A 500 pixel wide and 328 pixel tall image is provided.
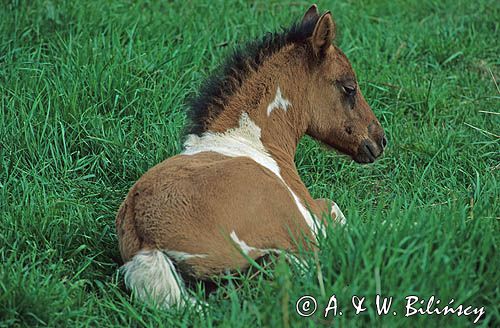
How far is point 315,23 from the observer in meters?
4.84

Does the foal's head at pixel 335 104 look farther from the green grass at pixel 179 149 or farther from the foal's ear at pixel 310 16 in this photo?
the green grass at pixel 179 149

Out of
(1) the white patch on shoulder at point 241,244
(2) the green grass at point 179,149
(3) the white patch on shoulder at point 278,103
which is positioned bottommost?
(2) the green grass at point 179,149

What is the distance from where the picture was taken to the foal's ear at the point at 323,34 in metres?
4.68

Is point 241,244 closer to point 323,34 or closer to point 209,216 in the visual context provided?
point 209,216

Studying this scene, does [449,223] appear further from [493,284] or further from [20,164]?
[20,164]

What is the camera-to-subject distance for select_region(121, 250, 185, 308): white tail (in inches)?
146

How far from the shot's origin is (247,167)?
4.07 meters

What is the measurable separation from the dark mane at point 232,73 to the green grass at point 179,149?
0.67 meters

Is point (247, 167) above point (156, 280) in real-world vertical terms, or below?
above

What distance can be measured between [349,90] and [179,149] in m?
1.01

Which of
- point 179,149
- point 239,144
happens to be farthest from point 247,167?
point 179,149

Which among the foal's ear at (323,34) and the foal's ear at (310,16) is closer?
the foal's ear at (323,34)

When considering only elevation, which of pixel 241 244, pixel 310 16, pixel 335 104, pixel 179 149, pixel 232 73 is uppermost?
pixel 310 16

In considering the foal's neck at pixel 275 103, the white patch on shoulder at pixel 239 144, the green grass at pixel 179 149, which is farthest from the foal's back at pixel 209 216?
the foal's neck at pixel 275 103
